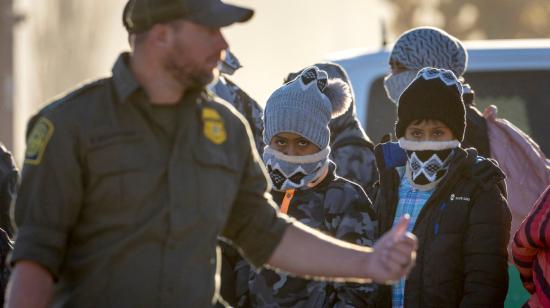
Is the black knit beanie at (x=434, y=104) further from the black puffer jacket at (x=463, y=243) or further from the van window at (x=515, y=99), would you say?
the van window at (x=515, y=99)

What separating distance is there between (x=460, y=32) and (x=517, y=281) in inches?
1013

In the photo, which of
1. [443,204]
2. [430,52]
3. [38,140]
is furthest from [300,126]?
[38,140]

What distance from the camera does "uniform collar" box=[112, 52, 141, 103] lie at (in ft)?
19.0

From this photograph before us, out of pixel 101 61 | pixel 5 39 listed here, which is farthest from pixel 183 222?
pixel 101 61

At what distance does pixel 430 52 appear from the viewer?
9.27 m

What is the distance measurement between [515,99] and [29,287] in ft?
14.5

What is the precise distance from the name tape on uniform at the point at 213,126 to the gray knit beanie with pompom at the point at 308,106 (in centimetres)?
204

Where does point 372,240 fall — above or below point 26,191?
below

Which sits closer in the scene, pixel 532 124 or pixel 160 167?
pixel 160 167

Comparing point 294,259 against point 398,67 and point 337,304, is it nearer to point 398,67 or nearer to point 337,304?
point 337,304

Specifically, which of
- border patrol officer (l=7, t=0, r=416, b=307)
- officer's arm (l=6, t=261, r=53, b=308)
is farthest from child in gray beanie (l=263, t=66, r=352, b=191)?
officer's arm (l=6, t=261, r=53, b=308)

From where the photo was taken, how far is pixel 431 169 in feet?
26.1

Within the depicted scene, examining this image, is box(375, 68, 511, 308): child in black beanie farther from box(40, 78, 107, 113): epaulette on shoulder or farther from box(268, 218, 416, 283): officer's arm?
box(40, 78, 107, 113): epaulette on shoulder

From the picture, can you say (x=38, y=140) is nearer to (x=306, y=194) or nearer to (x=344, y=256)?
(x=344, y=256)
